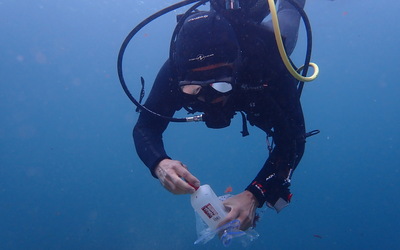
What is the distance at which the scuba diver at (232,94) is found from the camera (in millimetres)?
2238

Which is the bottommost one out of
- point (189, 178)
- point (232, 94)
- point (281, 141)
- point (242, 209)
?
point (242, 209)

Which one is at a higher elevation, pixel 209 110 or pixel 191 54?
pixel 191 54

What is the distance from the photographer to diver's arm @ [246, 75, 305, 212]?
8.43 ft

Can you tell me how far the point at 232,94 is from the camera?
2416 millimetres

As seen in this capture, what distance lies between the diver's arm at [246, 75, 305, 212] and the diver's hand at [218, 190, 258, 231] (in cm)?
11

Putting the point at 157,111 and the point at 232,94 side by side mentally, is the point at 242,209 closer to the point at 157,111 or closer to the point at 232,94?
the point at 232,94

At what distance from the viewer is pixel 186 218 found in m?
13.9

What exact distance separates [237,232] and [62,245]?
46.6 feet

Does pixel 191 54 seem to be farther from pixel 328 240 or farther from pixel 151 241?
pixel 328 240

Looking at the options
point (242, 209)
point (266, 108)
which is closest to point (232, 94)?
point (266, 108)

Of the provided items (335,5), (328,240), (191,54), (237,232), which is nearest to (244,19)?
(191,54)

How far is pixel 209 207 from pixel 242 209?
274mm

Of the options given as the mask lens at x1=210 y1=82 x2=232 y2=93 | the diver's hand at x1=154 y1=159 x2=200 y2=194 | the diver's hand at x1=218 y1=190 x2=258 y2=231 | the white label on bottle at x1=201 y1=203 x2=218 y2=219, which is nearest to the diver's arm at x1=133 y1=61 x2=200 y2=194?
the diver's hand at x1=154 y1=159 x2=200 y2=194

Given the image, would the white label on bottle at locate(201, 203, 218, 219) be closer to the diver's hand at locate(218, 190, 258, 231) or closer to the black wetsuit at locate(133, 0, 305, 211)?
the diver's hand at locate(218, 190, 258, 231)
